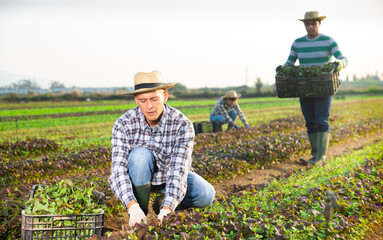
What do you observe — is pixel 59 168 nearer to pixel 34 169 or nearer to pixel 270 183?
pixel 34 169

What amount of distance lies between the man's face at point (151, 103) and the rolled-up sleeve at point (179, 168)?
257mm

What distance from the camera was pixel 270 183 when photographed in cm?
514

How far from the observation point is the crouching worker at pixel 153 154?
Answer: 2838mm

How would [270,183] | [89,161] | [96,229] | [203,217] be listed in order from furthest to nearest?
1. [89,161]
2. [270,183]
3. [203,217]
4. [96,229]

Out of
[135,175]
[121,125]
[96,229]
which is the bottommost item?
[96,229]

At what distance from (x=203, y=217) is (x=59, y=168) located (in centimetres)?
395

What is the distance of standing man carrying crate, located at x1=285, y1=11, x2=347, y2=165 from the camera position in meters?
5.71

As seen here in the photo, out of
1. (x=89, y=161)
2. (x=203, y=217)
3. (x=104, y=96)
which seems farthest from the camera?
(x=104, y=96)

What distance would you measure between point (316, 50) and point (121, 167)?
4165 millimetres

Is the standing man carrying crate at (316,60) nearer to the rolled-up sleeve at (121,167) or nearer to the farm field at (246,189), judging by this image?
the farm field at (246,189)

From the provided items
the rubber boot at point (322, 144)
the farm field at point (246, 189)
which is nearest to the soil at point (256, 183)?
the farm field at point (246, 189)

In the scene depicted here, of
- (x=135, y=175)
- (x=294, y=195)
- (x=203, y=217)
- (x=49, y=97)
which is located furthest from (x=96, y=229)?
(x=49, y=97)

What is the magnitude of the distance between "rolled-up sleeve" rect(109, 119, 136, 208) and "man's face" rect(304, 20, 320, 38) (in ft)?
12.7

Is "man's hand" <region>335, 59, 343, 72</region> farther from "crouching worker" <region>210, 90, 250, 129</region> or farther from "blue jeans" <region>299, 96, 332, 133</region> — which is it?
"crouching worker" <region>210, 90, 250, 129</region>
